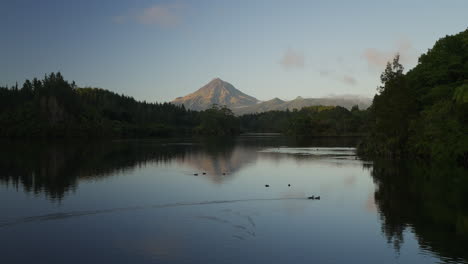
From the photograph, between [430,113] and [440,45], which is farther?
[440,45]

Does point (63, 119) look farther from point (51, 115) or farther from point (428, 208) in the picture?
point (428, 208)

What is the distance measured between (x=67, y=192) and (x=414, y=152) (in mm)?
49932

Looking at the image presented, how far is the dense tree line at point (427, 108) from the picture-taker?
165 feet

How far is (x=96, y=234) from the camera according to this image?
22594 millimetres

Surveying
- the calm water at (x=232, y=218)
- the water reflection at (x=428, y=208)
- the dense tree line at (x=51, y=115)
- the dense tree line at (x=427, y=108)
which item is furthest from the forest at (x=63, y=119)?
the water reflection at (x=428, y=208)

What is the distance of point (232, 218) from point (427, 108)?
1708 inches

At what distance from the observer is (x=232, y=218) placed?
26.3m

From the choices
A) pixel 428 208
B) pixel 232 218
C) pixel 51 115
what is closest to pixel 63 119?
pixel 51 115

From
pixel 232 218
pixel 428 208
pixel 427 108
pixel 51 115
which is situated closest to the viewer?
pixel 232 218

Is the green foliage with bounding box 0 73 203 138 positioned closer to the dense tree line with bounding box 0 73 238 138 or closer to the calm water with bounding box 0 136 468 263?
the dense tree line with bounding box 0 73 238 138

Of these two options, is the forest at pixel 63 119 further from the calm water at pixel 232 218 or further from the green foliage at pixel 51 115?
the calm water at pixel 232 218

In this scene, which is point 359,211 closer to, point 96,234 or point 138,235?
point 138,235

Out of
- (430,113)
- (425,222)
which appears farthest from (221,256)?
(430,113)

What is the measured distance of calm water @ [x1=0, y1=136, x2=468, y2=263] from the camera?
19.3 m
